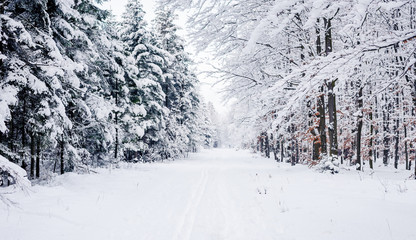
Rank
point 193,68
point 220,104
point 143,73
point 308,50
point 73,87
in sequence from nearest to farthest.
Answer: point 73,87 < point 308,50 < point 193,68 < point 220,104 < point 143,73

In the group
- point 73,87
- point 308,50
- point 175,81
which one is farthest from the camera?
point 175,81

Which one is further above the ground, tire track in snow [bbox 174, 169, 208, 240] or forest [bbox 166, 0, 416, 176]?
forest [bbox 166, 0, 416, 176]

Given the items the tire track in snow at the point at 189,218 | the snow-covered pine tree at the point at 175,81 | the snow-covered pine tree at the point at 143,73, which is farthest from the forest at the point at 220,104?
the snow-covered pine tree at the point at 175,81

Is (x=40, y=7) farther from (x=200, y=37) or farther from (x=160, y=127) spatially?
(x=160, y=127)

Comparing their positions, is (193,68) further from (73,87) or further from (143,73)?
(143,73)

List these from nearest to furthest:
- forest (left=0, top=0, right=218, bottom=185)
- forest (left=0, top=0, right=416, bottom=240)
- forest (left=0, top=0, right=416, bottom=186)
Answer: forest (left=0, top=0, right=416, bottom=186) → forest (left=0, top=0, right=416, bottom=240) → forest (left=0, top=0, right=218, bottom=185)

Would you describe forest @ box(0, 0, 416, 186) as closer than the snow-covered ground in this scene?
Yes

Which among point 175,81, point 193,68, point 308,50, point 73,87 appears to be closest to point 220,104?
point 193,68

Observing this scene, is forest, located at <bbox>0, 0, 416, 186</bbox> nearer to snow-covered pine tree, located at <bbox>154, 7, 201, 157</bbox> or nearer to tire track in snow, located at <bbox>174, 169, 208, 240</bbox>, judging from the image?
snow-covered pine tree, located at <bbox>154, 7, 201, 157</bbox>

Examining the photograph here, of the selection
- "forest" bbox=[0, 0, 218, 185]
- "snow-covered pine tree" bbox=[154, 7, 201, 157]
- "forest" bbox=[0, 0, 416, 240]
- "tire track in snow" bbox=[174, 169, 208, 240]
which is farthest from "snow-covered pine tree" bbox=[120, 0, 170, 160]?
"tire track in snow" bbox=[174, 169, 208, 240]

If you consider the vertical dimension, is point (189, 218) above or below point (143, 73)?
below

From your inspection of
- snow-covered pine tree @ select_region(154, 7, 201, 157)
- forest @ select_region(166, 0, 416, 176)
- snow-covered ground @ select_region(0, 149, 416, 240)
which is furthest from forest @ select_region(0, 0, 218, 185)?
forest @ select_region(166, 0, 416, 176)

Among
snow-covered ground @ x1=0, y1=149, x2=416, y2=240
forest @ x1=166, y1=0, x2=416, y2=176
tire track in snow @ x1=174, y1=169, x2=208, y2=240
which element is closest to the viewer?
forest @ x1=166, y1=0, x2=416, y2=176

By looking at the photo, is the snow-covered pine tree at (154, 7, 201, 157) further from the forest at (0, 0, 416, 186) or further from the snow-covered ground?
the snow-covered ground
